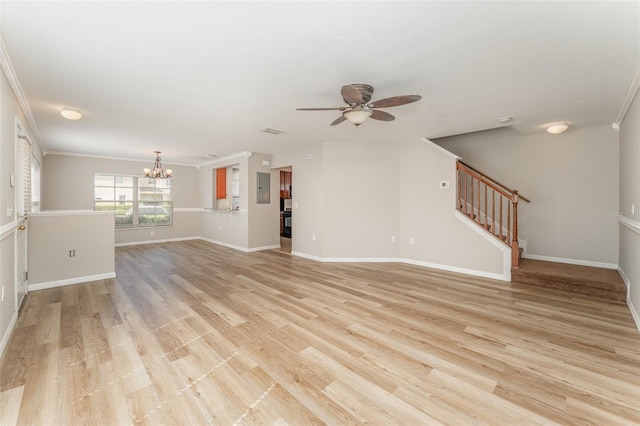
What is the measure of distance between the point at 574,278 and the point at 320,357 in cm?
394

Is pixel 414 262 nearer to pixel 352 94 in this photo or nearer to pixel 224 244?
pixel 352 94

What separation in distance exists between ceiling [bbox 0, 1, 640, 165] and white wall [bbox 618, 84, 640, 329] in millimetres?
346

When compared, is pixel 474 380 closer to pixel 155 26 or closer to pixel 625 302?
pixel 625 302

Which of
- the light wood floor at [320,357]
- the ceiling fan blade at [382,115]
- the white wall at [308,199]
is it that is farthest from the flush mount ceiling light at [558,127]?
the white wall at [308,199]

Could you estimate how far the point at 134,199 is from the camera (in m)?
8.05

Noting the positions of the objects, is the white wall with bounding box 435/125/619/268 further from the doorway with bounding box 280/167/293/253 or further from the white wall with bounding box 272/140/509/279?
the doorway with bounding box 280/167/293/253

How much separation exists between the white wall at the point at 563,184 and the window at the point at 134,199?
28.7ft

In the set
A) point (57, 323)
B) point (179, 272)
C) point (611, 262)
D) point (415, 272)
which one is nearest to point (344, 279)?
point (415, 272)

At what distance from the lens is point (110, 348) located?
2365 mm

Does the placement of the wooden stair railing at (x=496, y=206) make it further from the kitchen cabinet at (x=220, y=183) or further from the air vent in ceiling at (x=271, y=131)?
the kitchen cabinet at (x=220, y=183)

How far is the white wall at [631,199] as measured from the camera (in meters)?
2.97

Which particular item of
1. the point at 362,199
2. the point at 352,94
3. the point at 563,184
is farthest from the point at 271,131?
the point at 563,184

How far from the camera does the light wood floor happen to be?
5.45 ft

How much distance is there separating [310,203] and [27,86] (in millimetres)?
4492
